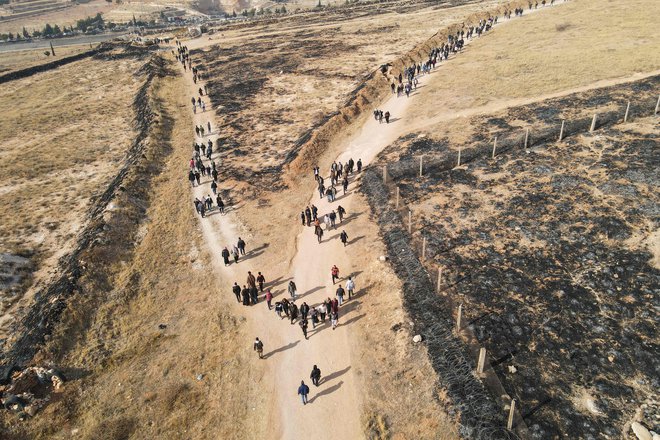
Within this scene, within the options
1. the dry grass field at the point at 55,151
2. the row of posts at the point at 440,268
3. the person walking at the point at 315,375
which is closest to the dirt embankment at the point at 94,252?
the dry grass field at the point at 55,151

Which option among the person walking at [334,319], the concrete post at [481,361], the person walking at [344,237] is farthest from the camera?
the person walking at [344,237]

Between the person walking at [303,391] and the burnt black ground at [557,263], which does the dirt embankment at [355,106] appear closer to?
the burnt black ground at [557,263]

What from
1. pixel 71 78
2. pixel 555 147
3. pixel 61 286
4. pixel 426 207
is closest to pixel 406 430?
pixel 426 207

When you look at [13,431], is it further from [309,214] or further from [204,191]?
[204,191]

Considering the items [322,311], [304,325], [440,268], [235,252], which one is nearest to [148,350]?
Result: [235,252]

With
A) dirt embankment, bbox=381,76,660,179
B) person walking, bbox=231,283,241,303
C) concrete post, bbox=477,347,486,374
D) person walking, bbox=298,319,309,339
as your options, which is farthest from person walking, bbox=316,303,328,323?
dirt embankment, bbox=381,76,660,179

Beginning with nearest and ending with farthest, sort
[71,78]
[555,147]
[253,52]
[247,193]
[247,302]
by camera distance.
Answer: [247,302]
[555,147]
[247,193]
[71,78]
[253,52]
